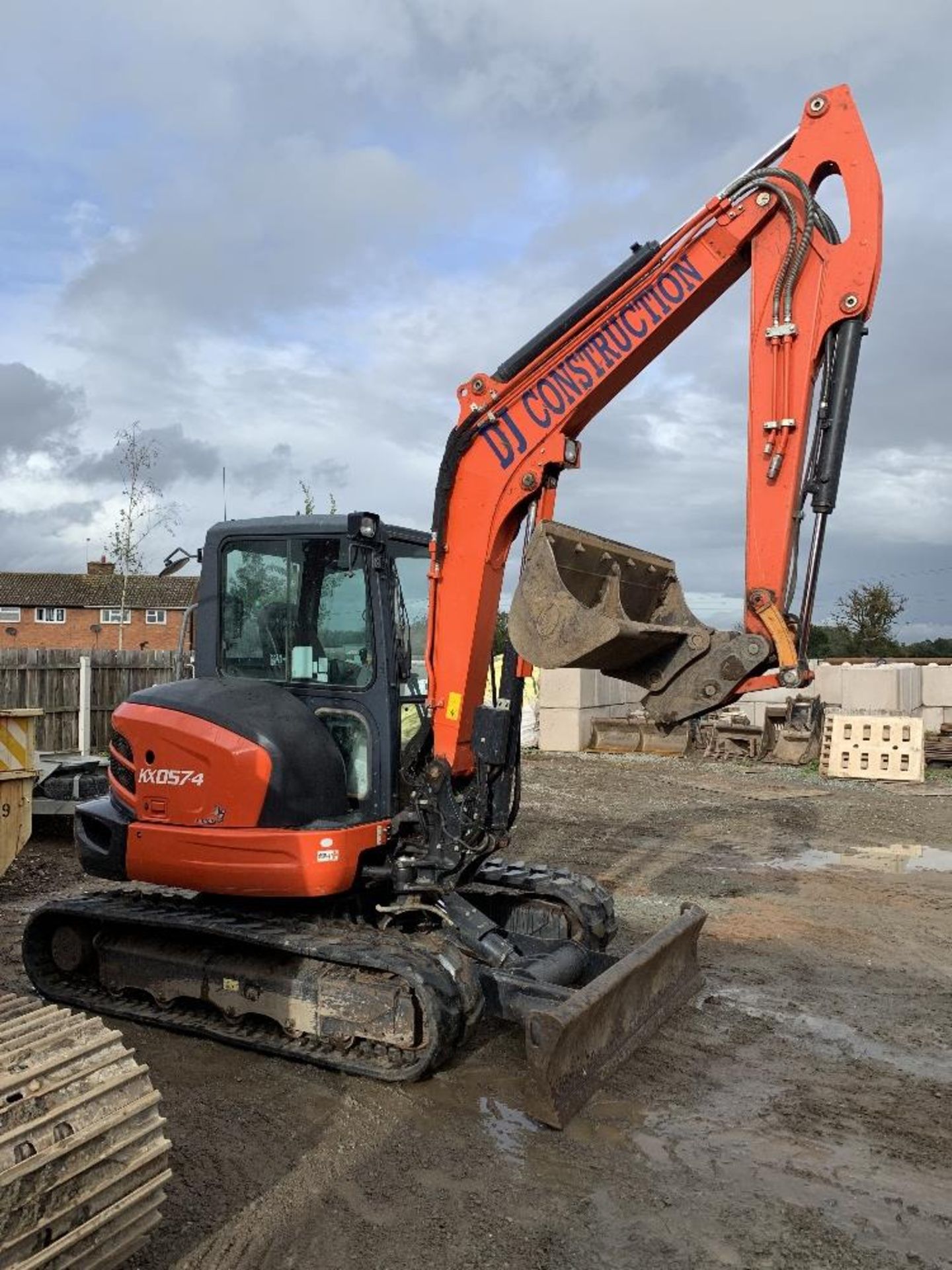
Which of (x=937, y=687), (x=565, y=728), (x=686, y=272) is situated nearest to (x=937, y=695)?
(x=937, y=687)

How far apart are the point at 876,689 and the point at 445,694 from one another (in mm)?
14962

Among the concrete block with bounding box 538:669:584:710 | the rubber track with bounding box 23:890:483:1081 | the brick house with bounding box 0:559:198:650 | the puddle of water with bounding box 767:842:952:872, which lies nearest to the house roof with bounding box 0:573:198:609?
the brick house with bounding box 0:559:198:650

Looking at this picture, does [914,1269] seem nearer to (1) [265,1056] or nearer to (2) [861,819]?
(1) [265,1056]

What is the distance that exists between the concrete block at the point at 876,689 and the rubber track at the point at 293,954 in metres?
14.8

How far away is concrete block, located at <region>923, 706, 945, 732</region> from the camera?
1977 cm

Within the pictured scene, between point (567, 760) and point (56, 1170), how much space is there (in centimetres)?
1540

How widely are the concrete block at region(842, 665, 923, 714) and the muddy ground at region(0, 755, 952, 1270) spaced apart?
11694 mm

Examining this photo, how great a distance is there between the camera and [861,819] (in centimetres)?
1273

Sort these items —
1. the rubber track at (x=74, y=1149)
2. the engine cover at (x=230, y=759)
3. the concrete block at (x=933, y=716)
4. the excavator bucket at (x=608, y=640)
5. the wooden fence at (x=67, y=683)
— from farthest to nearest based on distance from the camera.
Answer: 1. the concrete block at (x=933, y=716)
2. the wooden fence at (x=67, y=683)
3. the engine cover at (x=230, y=759)
4. the excavator bucket at (x=608, y=640)
5. the rubber track at (x=74, y=1149)

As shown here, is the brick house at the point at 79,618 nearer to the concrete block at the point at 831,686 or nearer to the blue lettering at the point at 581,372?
the concrete block at the point at 831,686

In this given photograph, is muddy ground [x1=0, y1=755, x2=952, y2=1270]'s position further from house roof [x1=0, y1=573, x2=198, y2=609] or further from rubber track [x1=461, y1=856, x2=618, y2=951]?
house roof [x1=0, y1=573, x2=198, y2=609]

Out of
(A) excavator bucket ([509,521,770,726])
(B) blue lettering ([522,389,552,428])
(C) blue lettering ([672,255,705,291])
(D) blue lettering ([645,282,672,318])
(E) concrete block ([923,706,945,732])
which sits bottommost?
(E) concrete block ([923,706,945,732])

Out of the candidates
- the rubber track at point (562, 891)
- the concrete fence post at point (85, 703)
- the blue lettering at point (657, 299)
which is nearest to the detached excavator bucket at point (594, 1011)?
the rubber track at point (562, 891)

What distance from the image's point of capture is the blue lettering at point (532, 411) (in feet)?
17.4
